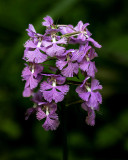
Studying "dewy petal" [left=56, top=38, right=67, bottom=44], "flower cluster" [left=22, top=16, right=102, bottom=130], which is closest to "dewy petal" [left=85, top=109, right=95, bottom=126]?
"flower cluster" [left=22, top=16, right=102, bottom=130]

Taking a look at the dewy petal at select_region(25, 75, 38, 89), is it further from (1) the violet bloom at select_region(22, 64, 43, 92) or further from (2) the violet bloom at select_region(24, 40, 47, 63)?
(2) the violet bloom at select_region(24, 40, 47, 63)

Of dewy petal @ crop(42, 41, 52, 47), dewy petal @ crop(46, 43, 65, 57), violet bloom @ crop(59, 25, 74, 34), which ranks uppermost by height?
violet bloom @ crop(59, 25, 74, 34)

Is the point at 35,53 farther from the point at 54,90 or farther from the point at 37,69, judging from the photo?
the point at 54,90

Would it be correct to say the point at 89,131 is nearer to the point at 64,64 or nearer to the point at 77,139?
the point at 77,139

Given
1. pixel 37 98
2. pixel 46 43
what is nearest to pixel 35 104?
pixel 37 98

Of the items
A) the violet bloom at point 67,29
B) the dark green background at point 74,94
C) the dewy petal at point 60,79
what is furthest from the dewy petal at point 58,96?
the dark green background at point 74,94

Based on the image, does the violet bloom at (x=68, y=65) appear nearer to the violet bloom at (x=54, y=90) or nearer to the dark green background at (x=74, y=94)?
the violet bloom at (x=54, y=90)

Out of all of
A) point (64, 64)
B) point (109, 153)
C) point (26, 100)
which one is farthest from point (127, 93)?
point (64, 64)
